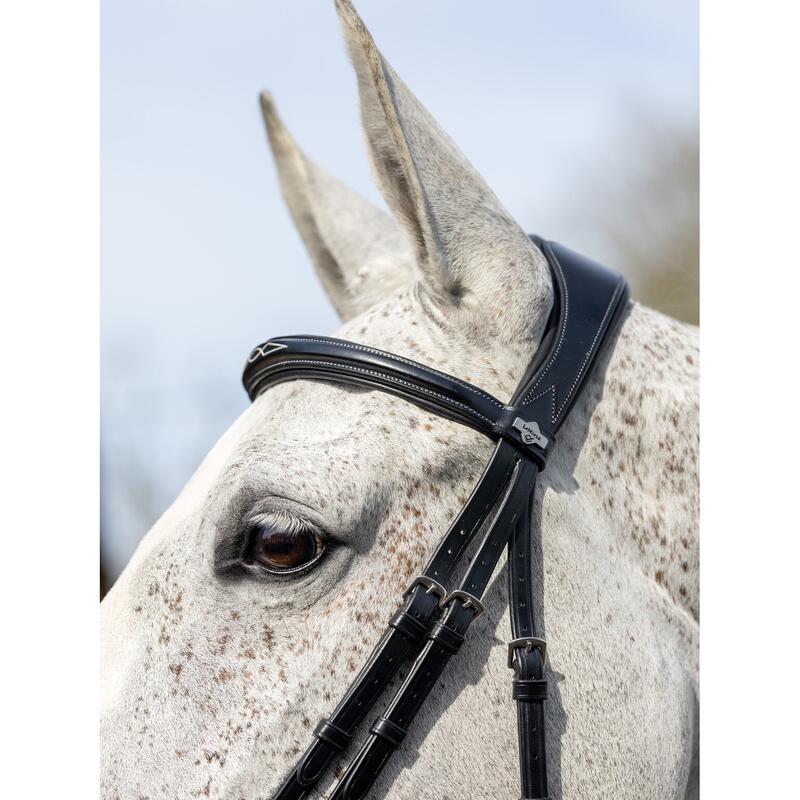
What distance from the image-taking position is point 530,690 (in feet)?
5.30

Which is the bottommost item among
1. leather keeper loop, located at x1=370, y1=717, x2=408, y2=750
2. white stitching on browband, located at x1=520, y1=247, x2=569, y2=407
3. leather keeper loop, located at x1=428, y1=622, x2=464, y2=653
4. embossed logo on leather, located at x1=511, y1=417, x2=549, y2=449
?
leather keeper loop, located at x1=370, y1=717, x2=408, y2=750

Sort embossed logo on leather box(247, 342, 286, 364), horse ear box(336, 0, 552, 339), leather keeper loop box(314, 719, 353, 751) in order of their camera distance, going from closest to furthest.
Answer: leather keeper loop box(314, 719, 353, 751), horse ear box(336, 0, 552, 339), embossed logo on leather box(247, 342, 286, 364)

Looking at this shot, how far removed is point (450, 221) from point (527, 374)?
347 millimetres

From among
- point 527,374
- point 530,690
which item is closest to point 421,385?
point 527,374

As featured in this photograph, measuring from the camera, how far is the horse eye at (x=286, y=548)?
163cm

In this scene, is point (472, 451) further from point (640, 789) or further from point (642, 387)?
point (640, 789)

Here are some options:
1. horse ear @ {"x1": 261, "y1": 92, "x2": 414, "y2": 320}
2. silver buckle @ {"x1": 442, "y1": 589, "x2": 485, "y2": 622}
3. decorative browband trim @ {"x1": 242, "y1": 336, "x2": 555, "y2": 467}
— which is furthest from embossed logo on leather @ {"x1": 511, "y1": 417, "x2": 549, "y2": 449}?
horse ear @ {"x1": 261, "y1": 92, "x2": 414, "y2": 320}

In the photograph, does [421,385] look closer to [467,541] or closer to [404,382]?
[404,382]

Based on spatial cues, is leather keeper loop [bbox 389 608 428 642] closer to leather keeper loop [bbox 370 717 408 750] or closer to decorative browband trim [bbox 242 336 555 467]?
leather keeper loop [bbox 370 717 408 750]

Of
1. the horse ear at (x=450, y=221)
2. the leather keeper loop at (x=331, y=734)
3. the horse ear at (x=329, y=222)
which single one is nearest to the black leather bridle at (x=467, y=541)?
the leather keeper loop at (x=331, y=734)

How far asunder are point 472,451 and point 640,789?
715 millimetres

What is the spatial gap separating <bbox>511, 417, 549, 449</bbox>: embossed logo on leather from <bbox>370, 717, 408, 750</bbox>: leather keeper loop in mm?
579

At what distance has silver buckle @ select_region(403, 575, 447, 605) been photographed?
1.63 metres

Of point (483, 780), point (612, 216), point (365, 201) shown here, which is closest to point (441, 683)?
point (483, 780)
